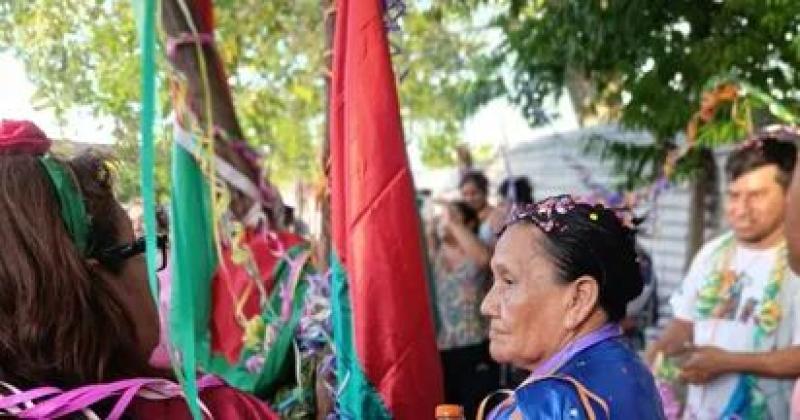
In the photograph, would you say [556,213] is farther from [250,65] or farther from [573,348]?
[250,65]

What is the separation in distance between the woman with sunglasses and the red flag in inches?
31.7

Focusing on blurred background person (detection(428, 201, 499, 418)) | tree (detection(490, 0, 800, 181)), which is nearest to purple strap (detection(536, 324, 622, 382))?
tree (detection(490, 0, 800, 181))

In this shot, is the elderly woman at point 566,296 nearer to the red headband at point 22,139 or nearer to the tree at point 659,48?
the red headband at point 22,139

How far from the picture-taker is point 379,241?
2.31 m

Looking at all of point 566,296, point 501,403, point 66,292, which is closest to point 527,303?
point 566,296

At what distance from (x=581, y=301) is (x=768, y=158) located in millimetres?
1428

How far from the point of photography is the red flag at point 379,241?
231cm

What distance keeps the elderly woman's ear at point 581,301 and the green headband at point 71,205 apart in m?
0.80

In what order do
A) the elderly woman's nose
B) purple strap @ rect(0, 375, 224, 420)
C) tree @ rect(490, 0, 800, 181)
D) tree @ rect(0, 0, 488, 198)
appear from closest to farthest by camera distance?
purple strap @ rect(0, 375, 224, 420) → the elderly woman's nose → tree @ rect(0, 0, 488, 198) → tree @ rect(490, 0, 800, 181)

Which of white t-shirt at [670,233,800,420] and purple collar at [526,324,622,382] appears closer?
purple collar at [526,324,622,382]

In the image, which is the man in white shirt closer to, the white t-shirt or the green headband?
the white t-shirt

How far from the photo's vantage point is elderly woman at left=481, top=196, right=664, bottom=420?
67.1 inches

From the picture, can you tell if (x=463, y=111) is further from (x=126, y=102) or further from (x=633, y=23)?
(x=126, y=102)

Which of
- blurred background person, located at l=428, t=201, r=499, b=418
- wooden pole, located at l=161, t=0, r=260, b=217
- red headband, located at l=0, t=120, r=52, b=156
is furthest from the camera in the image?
blurred background person, located at l=428, t=201, r=499, b=418
